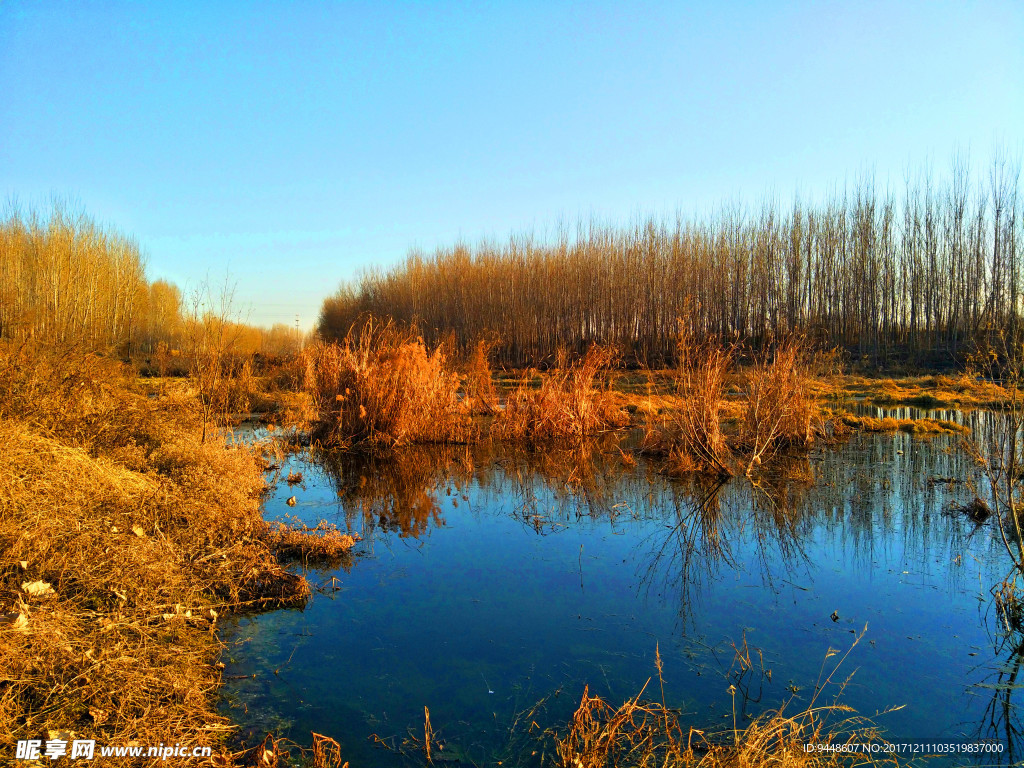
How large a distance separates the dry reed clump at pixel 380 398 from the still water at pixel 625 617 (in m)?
3.30

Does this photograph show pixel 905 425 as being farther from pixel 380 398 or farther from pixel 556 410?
pixel 380 398

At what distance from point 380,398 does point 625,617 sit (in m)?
7.47

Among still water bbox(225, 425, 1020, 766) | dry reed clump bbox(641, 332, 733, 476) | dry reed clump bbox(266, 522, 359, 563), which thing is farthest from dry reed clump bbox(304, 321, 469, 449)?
dry reed clump bbox(266, 522, 359, 563)

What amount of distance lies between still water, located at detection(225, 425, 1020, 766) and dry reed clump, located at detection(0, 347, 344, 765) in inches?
13.3

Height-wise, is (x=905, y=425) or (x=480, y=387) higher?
(x=480, y=387)

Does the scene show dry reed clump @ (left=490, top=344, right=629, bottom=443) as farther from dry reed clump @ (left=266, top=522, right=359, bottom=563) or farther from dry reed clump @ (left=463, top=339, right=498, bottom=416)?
dry reed clump @ (left=266, top=522, right=359, bottom=563)

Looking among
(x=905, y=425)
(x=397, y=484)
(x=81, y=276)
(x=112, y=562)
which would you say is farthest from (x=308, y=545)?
(x=81, y=276)

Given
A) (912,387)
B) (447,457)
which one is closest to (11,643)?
(447,457)

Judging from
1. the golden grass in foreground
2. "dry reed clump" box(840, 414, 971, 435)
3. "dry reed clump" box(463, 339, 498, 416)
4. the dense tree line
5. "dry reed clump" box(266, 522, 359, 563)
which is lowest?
the golden grass in foreground

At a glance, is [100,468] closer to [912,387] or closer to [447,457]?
[447,457]

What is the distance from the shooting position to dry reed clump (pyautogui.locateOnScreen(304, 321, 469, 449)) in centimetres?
1105

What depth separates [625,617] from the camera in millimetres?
4441

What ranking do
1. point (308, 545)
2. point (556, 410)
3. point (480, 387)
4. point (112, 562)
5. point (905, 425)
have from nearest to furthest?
point (112, 562)
point (308, 545)
point (556, 410)
point (905, 425)
point (480, 387)

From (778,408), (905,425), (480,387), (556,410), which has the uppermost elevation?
(480,387)
